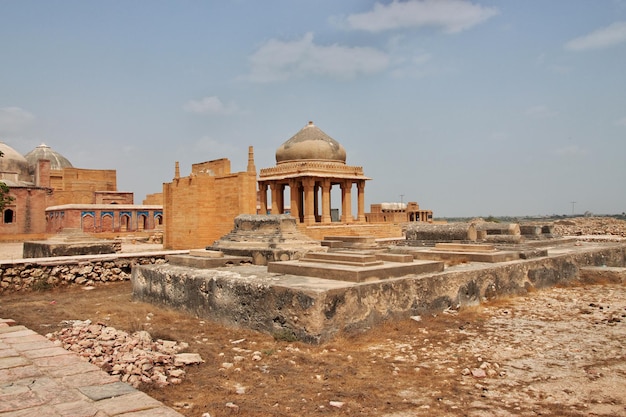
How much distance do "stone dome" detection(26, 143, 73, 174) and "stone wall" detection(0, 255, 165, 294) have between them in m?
39.0

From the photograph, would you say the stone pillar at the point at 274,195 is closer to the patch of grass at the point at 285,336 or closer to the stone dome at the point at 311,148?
the stone dome at the point at 311,148

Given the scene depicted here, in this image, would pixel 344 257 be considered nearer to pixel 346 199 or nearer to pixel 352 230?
pixel 352 230

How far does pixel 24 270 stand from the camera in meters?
10.1

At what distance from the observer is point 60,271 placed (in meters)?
10.5

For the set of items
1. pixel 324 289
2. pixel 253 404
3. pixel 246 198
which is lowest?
pixel 253 404

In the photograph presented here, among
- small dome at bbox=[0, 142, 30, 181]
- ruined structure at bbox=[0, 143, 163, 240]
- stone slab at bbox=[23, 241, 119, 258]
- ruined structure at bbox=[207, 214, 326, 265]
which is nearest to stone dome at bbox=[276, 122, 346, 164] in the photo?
stone slab at bbox=[23, 241, 119, 258]

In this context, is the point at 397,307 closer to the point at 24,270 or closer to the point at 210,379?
the point at 210,379

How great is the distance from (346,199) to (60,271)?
49.3ft

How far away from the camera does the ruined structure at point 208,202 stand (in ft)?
58.4

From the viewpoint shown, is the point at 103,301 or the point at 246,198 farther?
the point at 246,198

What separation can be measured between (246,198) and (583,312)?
12.7m

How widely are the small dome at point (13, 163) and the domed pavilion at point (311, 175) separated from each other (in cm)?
2498

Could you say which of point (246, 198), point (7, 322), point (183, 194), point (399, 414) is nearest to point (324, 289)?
point (399, 414)

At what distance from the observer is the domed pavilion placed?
22172 millimetres
